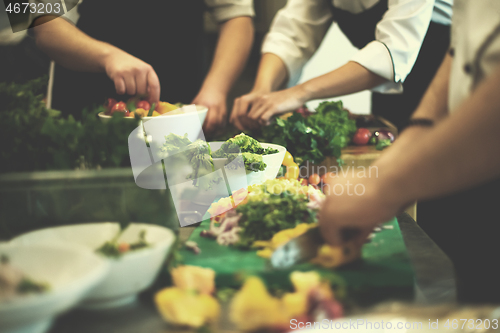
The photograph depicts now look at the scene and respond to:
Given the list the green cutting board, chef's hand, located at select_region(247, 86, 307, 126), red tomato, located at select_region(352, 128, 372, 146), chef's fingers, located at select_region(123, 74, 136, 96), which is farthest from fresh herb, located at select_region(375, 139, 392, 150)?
chef's fingers, located at select_region(123, 74, 136, 96)

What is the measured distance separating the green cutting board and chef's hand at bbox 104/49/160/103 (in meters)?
0.45

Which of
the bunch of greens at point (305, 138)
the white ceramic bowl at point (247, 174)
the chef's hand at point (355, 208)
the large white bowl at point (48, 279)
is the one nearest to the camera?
the large white bowl at point (48, 279)

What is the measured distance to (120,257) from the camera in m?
0.41

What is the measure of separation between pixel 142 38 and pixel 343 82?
658mm

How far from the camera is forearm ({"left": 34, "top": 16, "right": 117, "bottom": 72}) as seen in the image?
951mm

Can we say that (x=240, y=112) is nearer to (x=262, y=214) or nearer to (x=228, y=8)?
(x=228, y=8)

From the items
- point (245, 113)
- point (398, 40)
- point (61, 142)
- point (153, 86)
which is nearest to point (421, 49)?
point (398, 40)

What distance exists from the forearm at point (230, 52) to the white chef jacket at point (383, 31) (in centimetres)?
10

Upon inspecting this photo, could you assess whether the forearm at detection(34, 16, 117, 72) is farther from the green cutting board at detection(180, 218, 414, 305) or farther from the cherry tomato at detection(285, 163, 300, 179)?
the green cutting board at detection(180, 218, 414, 305)

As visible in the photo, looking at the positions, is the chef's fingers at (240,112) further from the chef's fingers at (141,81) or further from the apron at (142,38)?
the chef's fingers at (141,81)

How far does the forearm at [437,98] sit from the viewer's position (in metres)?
0.58

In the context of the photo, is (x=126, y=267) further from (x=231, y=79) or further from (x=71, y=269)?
(x=231, y=79)

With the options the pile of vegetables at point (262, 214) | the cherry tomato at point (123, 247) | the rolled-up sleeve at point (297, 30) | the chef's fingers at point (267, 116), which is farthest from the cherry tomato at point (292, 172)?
the rolled-up sleeve at point (297, 30)

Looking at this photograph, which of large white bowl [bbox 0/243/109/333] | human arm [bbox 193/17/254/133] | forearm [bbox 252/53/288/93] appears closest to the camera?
large white bowl [bbox 0/243/109/333]
